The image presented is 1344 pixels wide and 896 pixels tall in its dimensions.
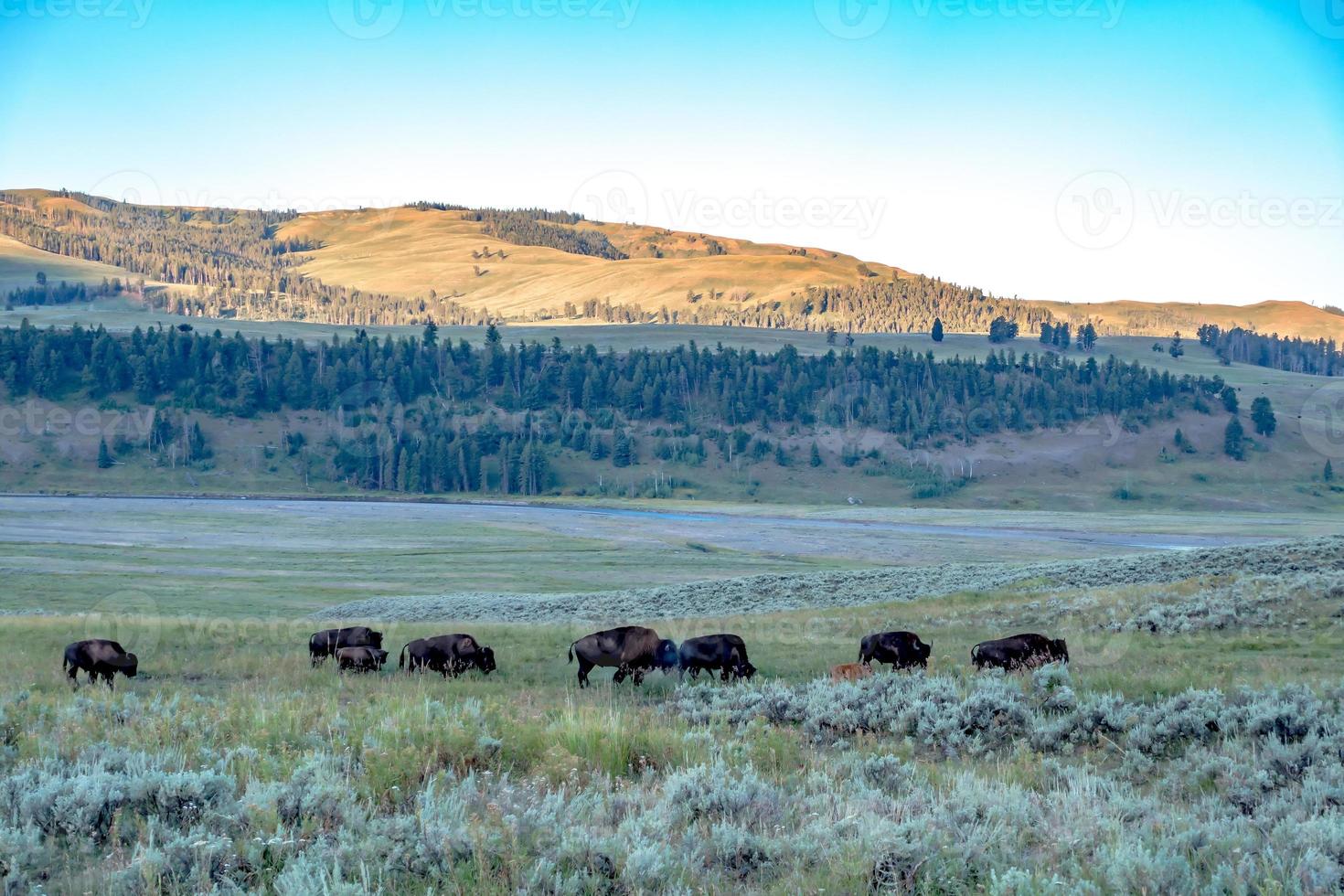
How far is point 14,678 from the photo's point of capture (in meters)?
15.7

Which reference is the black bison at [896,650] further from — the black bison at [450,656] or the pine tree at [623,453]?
the pine tree at [623,453]

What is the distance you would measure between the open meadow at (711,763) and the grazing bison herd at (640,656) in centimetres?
46

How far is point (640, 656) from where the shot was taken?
667 inches

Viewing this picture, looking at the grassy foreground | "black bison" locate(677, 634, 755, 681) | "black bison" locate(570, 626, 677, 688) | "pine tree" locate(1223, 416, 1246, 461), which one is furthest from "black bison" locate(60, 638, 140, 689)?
"pine tree" locate(1223, 416, 1246, 461)

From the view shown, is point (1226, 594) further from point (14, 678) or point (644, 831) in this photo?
point (14, 678)

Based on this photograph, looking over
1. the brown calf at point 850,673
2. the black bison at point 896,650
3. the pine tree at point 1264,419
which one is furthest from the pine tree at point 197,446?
the pine tree at point 1264,419

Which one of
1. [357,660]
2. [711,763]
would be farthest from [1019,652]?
[357,660]

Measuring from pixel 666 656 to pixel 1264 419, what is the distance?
144177mm

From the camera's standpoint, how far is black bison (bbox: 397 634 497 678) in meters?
17.6

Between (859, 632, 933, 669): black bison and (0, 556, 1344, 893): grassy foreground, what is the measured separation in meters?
3.12

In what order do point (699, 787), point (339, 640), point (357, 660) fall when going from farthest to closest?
point (339, 640) < point (357, 660) < point (699, 787)

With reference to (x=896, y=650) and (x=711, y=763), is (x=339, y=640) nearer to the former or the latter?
(x=896, y=650)

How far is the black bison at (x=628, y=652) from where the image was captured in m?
16.9

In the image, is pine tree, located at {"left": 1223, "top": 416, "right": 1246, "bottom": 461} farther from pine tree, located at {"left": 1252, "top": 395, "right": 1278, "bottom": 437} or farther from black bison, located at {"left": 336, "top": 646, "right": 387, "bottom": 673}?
black bison, located at {"left": 336, "top": 646, "right": 387, "bottom": 673}
